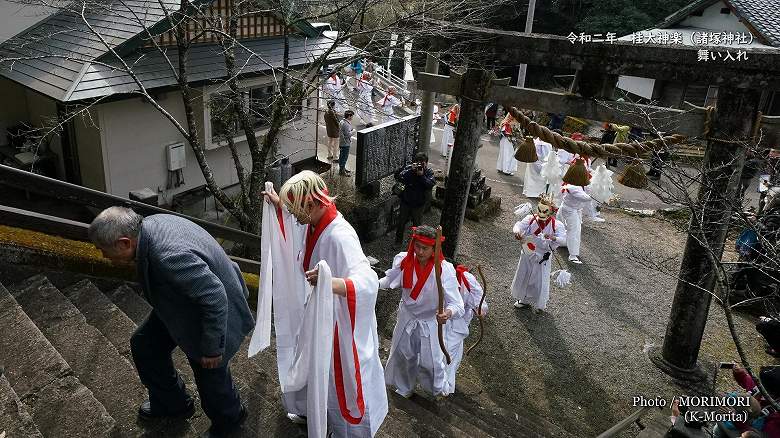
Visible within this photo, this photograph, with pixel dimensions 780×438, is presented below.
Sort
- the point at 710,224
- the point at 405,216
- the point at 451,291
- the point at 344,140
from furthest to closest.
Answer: the point at 344,140
the point at 405,216
the point at 710,224
the point at 451,291

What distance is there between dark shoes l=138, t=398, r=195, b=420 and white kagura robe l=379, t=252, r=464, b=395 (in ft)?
8.33

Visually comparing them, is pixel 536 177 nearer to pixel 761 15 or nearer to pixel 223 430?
pixel 761 15

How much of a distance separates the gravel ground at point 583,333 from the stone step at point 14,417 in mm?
5049

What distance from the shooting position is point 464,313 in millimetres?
6172

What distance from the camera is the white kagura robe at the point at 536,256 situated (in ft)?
29.3

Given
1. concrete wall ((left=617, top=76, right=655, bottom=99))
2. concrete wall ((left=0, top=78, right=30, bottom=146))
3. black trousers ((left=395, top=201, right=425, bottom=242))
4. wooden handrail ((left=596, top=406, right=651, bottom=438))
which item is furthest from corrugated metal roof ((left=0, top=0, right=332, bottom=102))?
concrete wall ((left=617, top=76, right=655, bottom=99))

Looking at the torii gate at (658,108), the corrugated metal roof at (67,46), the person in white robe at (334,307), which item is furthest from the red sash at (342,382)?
the corrugated metal roof at (67,46)

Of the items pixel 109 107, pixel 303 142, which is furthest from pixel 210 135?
pixel 303 142

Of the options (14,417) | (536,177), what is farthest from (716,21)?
(14,417)

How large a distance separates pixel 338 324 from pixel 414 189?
7.18 m

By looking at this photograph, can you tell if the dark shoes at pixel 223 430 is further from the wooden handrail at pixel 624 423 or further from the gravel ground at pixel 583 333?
the gravel ground at pixel 583 333

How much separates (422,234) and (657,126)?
3671 mm

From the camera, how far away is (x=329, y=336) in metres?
3.46

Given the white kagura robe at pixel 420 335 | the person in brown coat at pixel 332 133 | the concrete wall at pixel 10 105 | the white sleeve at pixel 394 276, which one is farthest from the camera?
the person in brown coat at pixel 332 133
